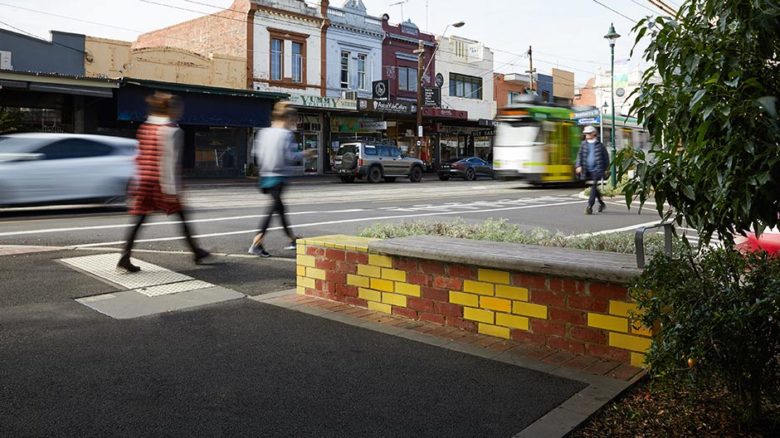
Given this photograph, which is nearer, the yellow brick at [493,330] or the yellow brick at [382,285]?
the yellow brick at [493,330]

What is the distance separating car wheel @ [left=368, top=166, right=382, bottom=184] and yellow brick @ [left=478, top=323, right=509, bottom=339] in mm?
26647

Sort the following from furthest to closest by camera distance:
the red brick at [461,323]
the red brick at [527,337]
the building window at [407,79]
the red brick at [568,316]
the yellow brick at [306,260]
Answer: the building window at [407,79], the yellow brick at [306,260], the red brick at [461,323], the red brick at [527,337], the red brick at [568,316]

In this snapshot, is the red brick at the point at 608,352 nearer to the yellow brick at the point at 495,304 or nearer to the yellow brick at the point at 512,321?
the yellow brick at the point at 512,321

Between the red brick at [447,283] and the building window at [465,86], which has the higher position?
the building window at [465,86]

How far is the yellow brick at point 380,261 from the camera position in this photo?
5180mm

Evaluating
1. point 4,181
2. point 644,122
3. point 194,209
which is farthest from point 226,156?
point 644,122

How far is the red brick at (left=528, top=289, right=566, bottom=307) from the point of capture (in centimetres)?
425

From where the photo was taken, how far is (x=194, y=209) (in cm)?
1474

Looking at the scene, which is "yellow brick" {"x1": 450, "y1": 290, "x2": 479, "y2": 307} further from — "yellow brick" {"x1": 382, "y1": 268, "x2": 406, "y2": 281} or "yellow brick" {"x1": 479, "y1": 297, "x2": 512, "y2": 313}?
"yellow brick" {"x1": 382, "y1": 268, "x2": 406, "y2": 281}

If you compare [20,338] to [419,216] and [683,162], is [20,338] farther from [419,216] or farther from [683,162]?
[419,216]

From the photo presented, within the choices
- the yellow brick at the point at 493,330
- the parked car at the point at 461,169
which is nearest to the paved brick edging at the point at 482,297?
the yellow brick at the point at 493,330

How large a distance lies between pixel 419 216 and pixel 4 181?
7.70m

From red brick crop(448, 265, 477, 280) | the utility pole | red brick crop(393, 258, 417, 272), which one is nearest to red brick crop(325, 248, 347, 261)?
red brick crop(393, 258, 417, 272)

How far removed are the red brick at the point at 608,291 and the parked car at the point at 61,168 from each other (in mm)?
10462
